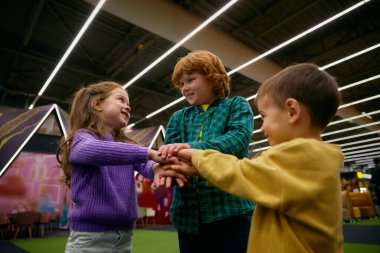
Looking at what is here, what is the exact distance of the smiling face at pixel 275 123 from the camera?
0.85 metres

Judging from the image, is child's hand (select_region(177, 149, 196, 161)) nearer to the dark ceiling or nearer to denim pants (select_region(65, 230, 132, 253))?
denim pants (select_region(65, 230, 132, 253))

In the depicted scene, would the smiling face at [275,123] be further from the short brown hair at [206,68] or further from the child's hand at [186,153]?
the short brown hair at [206,68]

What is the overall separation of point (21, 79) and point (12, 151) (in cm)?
744

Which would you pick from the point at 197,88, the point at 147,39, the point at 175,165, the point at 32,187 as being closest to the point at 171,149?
the point at 175,165

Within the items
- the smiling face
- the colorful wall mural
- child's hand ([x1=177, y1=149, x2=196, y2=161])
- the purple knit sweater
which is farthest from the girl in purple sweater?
the colorful wall mural

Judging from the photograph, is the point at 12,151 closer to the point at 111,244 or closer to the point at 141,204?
the point at 111,244

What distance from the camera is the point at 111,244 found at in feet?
3.81

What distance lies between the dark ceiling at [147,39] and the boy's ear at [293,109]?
496cm

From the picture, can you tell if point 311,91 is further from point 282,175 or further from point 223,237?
point 223,237

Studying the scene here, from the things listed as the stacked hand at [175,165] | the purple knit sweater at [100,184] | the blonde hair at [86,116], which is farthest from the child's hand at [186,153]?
the blonde hair at [86,116]

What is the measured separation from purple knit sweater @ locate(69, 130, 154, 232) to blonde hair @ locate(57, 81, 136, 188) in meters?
0.12

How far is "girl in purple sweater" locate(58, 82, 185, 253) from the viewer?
3.56ft

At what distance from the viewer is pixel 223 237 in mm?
1046

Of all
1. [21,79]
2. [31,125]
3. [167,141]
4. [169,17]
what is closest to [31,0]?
[169,17]
